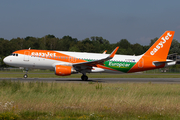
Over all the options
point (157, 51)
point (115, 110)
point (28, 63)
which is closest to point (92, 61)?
point (28, 63)

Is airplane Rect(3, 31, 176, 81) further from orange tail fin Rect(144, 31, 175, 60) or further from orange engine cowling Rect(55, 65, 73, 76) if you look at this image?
orange tail fin Rect(144, 31, 175, 60)

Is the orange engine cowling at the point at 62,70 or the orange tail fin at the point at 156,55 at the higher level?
the orange tail fin at the point at 156,55

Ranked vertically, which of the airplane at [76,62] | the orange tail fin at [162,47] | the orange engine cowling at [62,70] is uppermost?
the orange tail fin at [162,47]

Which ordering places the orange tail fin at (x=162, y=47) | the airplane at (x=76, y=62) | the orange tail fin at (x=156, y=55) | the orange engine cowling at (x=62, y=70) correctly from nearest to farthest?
the orange engine cowling at (x=62, y=70)
the airplane at (x=76, y=62)
the orange tail fin at (x=156, y=55)
the orange tail fin at (x=162, y=47)

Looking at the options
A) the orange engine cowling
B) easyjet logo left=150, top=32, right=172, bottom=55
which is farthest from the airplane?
easyjet logo left=150, top=32, right=172, bottom=55

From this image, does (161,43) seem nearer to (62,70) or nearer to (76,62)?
(76,62)

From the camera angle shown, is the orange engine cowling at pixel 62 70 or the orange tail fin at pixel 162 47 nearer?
the orange engine cowling at pixel 62 70

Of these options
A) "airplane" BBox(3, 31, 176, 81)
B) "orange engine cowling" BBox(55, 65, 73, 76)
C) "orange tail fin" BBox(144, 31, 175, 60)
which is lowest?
"orange engine cowling" BBox(55, 65, 73, 76)

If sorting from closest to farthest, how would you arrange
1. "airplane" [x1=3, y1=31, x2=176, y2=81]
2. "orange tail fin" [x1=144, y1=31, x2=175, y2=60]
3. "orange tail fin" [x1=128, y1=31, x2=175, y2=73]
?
1. "airplane" [x1=3, y1=31, x2=176, y2=81]
2. "orange tail fin" [x1=128, y1=31, x2=175, y2=73]
3. "orange tail fin" [x1=144, y1=31, x2=175, y2=60]

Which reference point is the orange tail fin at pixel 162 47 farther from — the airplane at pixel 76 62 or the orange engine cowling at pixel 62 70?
the orange engine cowling at pixel 62 70

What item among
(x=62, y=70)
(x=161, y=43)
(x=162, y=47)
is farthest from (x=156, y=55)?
(x=62, y=70)

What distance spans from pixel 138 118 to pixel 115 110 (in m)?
1.32

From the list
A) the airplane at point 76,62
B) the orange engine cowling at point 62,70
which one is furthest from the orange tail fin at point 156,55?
the orange engine cowling at point 62,70

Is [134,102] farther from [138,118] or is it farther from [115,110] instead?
[138,118]
